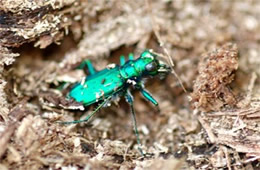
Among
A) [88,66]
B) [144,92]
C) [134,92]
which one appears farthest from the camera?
[134,92]

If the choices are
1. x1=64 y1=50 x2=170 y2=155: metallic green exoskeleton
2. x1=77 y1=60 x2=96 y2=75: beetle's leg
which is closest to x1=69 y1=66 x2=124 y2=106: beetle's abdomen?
x1=64 y1=50 x2=170 y2=155: metallic green exoskeleton

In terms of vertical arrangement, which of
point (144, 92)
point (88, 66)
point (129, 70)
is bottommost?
point (144, 92)

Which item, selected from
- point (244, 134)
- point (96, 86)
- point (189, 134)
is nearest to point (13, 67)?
point (96, 86)

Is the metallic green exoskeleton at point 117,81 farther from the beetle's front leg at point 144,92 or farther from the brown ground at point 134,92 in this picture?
the brown ground at point 134,92

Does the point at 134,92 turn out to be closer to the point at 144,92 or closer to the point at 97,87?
the point at 144,92

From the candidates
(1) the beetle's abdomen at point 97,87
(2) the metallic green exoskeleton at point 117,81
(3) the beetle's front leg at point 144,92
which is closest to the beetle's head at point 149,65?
(2) the metallic green exoskeleton at point 117,81

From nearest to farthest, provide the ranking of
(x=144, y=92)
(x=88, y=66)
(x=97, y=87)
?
(x=97, y=87) → (x=144, y=92) → (x=88, y=66)

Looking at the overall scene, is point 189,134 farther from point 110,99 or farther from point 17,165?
point 17,165

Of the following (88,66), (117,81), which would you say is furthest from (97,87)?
(88,66)
